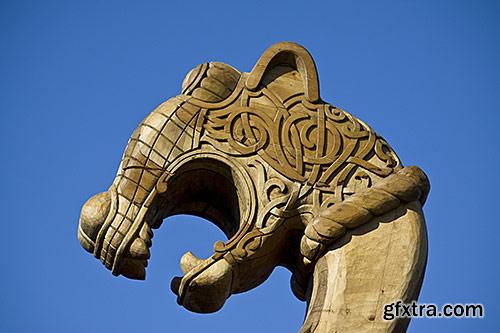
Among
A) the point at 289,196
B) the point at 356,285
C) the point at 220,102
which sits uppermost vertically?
the point at 220,102

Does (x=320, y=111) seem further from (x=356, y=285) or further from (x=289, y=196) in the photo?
(x=356, y=285)

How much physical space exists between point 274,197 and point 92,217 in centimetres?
186

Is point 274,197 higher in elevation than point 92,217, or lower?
higher

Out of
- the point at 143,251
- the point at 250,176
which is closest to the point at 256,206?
the point at 250,176

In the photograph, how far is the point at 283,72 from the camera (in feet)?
45.9

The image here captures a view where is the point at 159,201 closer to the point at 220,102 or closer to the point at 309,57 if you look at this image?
the point at 220,102

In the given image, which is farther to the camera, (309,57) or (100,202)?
(309,57)

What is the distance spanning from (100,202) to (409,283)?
10.6 feet

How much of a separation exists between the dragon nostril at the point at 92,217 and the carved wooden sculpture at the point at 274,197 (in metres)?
0.01

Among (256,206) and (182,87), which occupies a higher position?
(182,87)

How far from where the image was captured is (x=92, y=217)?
12984 millimetres

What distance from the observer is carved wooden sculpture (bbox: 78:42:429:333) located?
12867 millimetres

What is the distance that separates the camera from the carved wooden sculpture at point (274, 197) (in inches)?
507

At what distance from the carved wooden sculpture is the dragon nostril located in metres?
0.01
